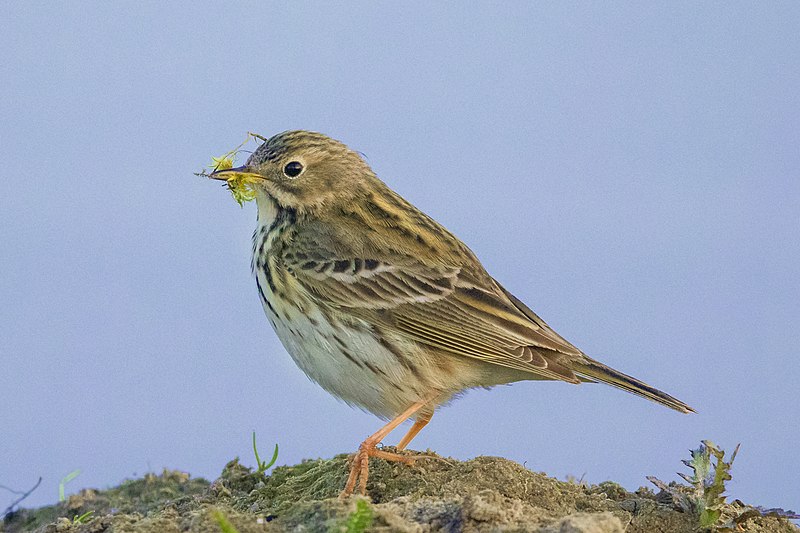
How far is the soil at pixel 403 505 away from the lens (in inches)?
212

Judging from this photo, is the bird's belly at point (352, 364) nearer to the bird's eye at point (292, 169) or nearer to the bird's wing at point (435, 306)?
the bird's wing at point (435, 306)

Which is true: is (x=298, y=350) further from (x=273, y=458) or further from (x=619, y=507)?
(x=619, y=507)

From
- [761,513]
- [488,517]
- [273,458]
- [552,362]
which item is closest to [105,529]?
[273,458]

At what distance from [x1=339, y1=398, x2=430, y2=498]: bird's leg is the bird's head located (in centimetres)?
184

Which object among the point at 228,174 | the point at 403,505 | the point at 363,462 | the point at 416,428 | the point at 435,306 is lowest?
the point at 403,505

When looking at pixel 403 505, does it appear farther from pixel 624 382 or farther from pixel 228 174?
pixel 228 174

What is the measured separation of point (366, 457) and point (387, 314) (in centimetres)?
99

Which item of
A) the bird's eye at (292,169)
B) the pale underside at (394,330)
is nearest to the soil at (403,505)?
the pale underside at (394,330)

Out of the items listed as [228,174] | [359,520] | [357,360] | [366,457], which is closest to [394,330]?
[357,360]

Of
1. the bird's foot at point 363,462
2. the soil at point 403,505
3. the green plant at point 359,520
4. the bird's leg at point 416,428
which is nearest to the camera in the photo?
the green plant at point 359,520

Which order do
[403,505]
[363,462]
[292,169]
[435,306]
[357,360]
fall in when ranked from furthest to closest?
[292,169] → [435,306] → [357,360] → [363,462] → [403,505]

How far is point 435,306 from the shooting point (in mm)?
7445

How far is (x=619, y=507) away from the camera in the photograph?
659cm

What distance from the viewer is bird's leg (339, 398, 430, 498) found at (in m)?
6.84
